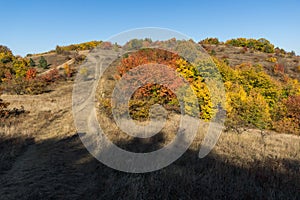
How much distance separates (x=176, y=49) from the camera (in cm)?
2559

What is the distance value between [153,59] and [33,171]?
1965cm

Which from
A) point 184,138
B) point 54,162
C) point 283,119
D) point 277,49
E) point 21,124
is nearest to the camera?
point 54,162

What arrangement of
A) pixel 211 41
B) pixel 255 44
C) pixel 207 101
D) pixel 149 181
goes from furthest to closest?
pixel 211 41
pixel 255 44
pixel 207 101
pixel 149 181

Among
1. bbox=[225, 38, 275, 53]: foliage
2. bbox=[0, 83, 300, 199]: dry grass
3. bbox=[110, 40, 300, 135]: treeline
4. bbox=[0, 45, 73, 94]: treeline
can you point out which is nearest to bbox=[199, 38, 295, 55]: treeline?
bbox=[225, 38, 275, 53]: foliage

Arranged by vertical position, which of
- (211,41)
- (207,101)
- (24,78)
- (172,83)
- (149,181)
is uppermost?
(211,41)

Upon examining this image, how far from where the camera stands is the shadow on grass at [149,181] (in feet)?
17.6

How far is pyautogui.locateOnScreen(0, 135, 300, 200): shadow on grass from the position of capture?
5370mm

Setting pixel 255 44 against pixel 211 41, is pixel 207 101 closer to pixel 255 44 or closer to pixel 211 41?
pixel 255 44

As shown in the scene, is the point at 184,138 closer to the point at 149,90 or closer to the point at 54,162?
the point at 54,162

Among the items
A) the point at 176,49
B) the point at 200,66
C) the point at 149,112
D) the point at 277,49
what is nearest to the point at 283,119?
the point at 200,66

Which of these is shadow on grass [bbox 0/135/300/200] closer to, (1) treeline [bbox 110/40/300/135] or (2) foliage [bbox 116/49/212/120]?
(1) treeline [bbox 110/40/300/135]

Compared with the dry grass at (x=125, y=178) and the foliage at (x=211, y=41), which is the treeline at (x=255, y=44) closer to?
the foliage at (x=211, y=41)

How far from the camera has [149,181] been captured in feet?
19.5

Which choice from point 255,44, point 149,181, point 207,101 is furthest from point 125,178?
point 255,44
